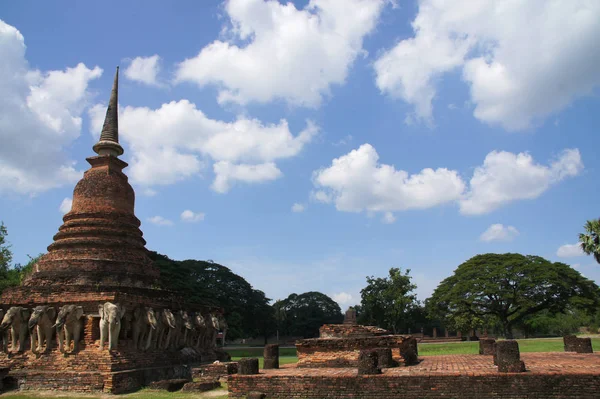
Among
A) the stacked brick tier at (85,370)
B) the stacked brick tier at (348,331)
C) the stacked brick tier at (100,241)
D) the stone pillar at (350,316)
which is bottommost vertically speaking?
the stacked brick tier at (85,370)

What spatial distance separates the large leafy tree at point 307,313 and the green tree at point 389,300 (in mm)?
26549

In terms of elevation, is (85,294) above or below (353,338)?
above

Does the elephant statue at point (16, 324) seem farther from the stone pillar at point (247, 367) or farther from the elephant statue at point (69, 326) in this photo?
the stone pillar at point (247, 367)

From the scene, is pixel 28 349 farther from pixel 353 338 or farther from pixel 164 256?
pixel 164 256

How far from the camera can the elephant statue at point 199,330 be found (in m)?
19.0

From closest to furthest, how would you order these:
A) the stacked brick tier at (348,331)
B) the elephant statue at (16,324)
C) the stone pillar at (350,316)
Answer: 1. the stacked brick tier at (348,331)
2. the elephant statue at (16,324)
3. the stone pillar at (350,316)

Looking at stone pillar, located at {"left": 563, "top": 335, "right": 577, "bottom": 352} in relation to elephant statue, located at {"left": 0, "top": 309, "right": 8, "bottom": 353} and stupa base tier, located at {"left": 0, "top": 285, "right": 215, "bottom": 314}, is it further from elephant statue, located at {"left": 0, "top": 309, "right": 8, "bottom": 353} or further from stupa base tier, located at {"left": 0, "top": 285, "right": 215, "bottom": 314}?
elephant statue, located at {"left": 0, "top": 309, "right": 8, "bottom": 353}

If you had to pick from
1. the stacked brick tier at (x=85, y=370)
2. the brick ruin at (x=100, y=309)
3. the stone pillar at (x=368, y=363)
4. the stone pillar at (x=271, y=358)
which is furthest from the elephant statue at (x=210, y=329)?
the stone pillar at (x=368, y=363)

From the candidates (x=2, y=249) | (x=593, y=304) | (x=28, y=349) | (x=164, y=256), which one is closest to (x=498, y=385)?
(x=28, y=349)

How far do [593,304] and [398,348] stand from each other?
105ft

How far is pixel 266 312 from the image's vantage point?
5388 cm

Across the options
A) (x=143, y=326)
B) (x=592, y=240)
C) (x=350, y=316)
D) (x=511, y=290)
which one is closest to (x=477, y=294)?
(x=511, y=290)

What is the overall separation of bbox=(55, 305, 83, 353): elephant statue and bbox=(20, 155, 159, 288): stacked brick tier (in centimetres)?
162

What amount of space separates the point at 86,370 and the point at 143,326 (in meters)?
2.26
